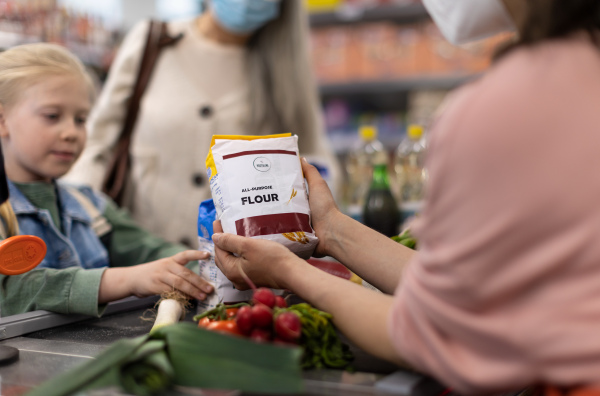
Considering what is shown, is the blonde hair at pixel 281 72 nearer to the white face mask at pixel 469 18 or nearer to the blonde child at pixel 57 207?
the blonde child at pixel 57 207

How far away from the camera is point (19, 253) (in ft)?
4.22

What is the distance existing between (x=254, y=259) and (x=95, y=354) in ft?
1.11

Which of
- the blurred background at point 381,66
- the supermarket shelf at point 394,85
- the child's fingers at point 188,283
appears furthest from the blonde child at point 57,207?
the supermarket shelf at point 394,85

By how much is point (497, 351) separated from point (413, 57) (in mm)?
4108

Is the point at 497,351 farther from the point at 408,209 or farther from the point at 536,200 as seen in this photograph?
the point at 408,209

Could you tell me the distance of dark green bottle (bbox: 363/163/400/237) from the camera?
220 cm

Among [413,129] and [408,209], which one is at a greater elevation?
[413,129]

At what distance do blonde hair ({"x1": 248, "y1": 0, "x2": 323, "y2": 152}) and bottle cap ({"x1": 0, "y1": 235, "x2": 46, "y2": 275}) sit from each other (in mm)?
1476

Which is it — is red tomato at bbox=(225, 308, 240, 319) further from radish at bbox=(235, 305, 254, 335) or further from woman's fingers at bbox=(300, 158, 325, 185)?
woman's fingers at bbox=(300, 158, 325, 185)

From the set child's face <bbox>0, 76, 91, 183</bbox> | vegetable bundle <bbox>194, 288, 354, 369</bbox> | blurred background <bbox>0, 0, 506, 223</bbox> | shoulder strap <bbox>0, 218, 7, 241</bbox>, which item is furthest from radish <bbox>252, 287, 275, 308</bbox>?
blurred background <bbox>0, 0, 506, 223</bbox>

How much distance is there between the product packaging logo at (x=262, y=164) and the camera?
48.2 inches

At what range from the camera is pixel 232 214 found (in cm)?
120

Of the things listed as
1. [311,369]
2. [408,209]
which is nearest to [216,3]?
[408,209]

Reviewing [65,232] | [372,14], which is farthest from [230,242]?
[372,14]
